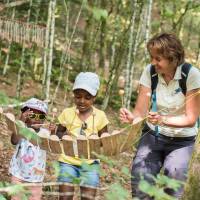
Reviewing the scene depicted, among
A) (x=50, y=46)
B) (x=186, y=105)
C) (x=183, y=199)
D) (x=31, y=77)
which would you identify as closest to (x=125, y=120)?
(x=186, y=105)

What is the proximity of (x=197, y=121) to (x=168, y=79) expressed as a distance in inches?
16.5

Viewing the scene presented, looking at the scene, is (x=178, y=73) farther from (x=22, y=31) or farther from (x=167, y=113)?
(x=22, y=31)

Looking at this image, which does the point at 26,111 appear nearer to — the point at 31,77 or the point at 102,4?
the point at 31,77

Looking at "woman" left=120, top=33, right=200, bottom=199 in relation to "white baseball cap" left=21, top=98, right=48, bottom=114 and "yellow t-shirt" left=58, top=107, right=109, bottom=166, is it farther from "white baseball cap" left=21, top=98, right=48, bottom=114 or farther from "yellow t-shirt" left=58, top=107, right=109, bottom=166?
"white baseball cap" left=21, top=98, right=48, bottom=114

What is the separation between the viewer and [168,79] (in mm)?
4051

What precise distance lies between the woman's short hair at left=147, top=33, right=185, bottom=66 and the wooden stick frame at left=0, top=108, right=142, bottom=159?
1.96 ft

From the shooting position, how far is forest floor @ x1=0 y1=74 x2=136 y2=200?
5.51 meters

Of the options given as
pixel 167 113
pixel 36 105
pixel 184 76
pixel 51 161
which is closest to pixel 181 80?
pixel 184 76

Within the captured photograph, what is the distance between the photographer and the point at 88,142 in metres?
3.58

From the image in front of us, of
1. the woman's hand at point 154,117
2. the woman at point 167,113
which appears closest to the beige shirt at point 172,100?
the woman at point 167,113

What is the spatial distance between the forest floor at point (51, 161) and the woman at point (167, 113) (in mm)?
245

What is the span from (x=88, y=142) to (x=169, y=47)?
984 millimetres

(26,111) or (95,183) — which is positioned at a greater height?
(26,111)

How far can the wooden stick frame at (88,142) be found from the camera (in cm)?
357
